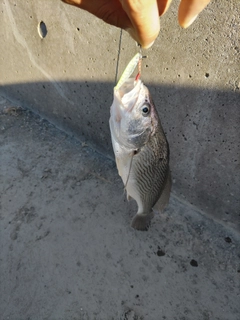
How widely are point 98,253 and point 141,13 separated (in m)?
1.65

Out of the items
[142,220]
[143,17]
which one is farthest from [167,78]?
[143,17]

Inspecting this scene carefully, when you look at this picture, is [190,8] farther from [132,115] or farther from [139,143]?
[139,143]

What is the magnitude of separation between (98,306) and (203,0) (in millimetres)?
1721

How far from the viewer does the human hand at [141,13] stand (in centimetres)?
89

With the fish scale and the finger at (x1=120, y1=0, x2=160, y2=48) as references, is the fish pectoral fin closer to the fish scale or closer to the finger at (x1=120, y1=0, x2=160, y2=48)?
the fish scale

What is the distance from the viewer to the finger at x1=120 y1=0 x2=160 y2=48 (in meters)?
0.87

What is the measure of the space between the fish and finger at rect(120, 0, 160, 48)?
25 centimetres

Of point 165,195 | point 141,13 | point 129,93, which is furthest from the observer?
point 165,195

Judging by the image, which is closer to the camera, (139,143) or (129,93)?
(129,93)

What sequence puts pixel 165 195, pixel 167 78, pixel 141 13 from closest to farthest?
1. pixel 141 13
2. pixel 165 195
3. pixel 167 78

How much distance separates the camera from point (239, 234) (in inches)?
89.9

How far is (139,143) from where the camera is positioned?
1.47 metres

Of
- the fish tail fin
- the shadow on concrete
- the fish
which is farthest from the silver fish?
the shadow on concrete

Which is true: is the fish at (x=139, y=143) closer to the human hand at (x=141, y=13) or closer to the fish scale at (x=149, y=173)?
the fish scale at (x=149, y=173)
